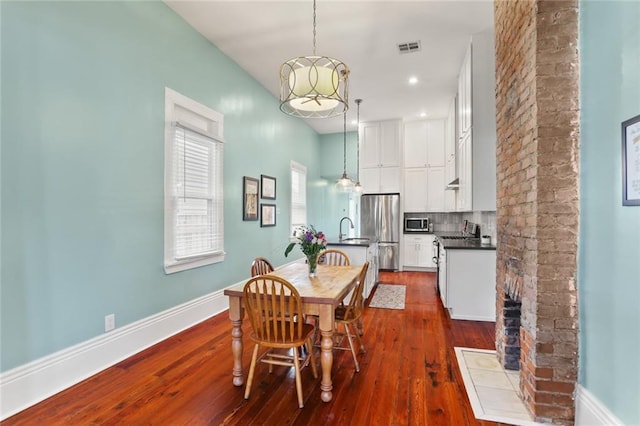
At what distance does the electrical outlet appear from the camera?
2.65m

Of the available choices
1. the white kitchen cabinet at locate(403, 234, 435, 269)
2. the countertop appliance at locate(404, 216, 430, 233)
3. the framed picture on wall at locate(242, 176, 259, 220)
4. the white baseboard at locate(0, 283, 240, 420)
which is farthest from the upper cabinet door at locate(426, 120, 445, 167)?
the white baseboard at locate(0, 283, 240, 420)

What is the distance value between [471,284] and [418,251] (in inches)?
128

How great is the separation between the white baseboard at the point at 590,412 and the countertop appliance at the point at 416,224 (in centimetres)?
551

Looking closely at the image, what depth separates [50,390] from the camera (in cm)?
223

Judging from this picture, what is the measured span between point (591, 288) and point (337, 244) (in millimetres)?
3076

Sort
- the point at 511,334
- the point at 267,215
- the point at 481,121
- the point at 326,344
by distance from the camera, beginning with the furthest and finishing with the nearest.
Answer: the point at 267,215, the point at 481,121, the point at 511,334, the point at 326,344

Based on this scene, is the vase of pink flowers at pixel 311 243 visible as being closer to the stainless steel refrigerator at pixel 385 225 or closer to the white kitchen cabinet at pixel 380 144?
the stainless steel refrigerator at pixel 385 225

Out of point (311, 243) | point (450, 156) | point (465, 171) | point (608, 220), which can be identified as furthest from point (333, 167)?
point (608, 220)

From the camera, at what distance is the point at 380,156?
720 centimetres

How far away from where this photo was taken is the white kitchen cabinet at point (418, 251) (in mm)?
7047

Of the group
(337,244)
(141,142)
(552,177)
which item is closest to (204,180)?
(141,142)

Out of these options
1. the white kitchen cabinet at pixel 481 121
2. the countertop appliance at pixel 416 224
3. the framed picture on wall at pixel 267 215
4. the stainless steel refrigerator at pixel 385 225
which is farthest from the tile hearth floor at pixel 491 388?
the countertop appliance at pixel 416 224

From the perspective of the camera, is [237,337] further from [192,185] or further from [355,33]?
[355,33]

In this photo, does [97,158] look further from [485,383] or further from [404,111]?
[404,111]
